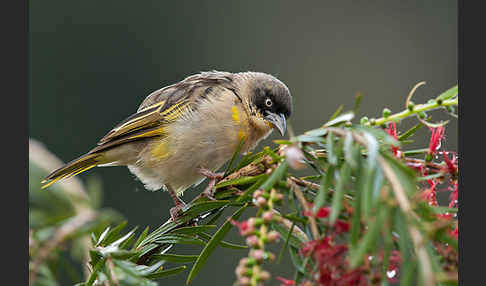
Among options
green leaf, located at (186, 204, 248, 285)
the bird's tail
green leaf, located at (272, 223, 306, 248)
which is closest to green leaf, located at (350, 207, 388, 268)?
green leaf, located at (272, 223, 306, 248)

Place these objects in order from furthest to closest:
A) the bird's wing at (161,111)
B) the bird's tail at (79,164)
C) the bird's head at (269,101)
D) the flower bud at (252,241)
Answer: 1. the bird's head at (269,101)
2. the bird's wing at (161,111)
3. the bird's tail at (79,164)
4. the flower bud at (252,241)

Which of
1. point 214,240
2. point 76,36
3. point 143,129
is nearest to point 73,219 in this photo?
point 214,240

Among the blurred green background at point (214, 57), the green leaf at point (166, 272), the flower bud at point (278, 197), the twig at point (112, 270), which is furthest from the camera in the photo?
the blurred green background at point (214, 57)

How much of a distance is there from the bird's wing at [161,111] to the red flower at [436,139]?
179 cm

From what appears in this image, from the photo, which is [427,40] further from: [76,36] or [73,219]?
[73,219]

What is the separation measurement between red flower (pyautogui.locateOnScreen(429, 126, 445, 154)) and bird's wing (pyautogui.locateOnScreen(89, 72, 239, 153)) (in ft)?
5.87

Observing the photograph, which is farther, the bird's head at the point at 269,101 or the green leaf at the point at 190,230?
the bird's head at the point at 269,101

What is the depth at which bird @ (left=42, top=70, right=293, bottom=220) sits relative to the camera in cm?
280

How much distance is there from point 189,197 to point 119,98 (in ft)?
6.36

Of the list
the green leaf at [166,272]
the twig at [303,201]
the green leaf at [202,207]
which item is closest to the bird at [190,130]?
the green leaf at [202,207]

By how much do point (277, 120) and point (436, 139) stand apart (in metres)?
1.71

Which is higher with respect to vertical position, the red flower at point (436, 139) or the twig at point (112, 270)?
the red flower at point (436, 139)

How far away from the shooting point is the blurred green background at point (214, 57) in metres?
7.32

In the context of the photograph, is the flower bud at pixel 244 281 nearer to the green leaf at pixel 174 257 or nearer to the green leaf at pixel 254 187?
the green leaf at pixel 254 187
